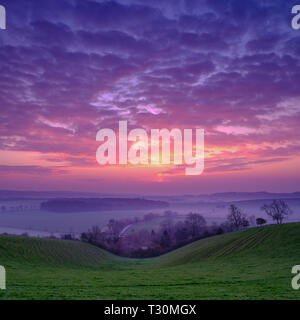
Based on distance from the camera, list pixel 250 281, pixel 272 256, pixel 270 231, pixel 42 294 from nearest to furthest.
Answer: pixel 42 294
pixel 250 281
pixel 272 256
pixel 270 231

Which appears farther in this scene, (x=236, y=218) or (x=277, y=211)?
(x=236, y=218)

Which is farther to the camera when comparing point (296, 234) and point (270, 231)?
point (270, 231)

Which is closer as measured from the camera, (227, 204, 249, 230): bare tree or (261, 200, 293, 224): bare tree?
(261, 200, 293, 224): bare tree

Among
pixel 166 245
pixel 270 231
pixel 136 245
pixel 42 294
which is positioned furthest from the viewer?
pixel 136 245

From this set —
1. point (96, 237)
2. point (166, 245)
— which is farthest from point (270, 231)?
point (96, 237)

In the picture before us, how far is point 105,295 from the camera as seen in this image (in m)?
14.8

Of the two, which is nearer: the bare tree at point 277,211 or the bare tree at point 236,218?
the bare tree at point 277,211

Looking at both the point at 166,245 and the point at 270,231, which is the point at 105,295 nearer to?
the point at 270,231

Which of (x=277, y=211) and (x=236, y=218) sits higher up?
(x=277, y=211)

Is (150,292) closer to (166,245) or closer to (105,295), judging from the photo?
(105,295)

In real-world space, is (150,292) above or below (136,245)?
above

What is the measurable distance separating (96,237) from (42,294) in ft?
436
